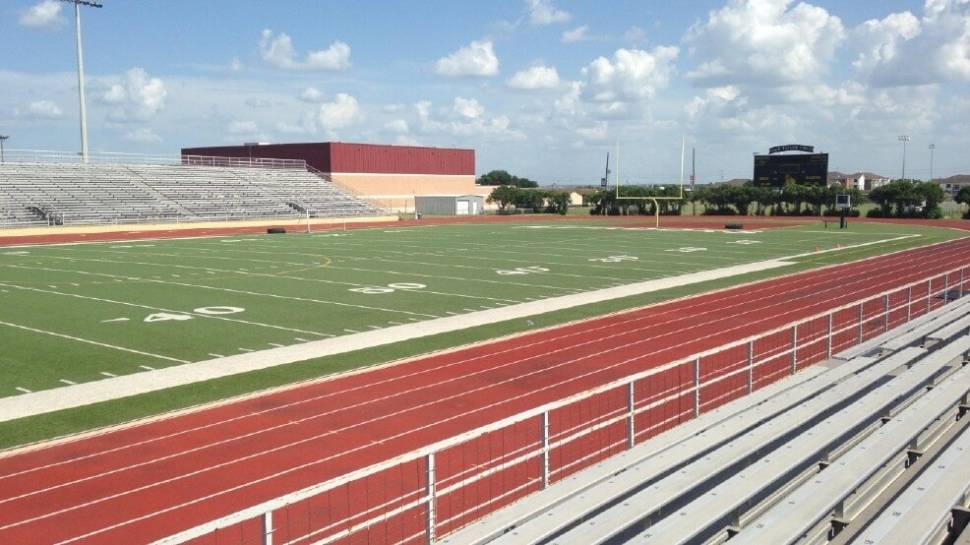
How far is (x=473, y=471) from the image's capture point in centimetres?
825

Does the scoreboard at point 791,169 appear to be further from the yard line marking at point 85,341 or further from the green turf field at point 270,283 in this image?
the yard line marking at point 85,341

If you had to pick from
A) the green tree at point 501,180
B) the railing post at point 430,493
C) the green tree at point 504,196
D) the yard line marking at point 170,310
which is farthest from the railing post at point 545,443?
the green tree at point 501,180

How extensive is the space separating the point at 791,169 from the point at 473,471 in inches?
3457

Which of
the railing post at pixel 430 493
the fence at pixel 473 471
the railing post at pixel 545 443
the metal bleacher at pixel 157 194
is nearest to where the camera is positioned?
the railing post at pixel 430 493

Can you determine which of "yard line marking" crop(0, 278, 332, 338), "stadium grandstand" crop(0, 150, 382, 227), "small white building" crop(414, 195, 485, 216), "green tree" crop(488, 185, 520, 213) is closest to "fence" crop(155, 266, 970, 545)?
"yard line marking" crop(0, 278, 332, 338)


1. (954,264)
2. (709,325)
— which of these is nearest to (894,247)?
(954,264)

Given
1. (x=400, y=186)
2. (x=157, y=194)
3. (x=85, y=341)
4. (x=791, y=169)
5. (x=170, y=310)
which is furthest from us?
(x=791, y=169)

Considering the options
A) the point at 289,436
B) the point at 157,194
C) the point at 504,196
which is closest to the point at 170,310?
the point at 289,436

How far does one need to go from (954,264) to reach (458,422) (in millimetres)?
26821

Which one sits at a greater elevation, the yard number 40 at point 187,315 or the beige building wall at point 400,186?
the beige building wall at point 400,186

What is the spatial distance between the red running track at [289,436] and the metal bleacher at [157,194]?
42.3 metres

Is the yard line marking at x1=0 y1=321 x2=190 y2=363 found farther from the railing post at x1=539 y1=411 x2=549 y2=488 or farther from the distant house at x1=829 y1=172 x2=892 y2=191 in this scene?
the distant house at x1=829 y1=172 x2=892 y2=191

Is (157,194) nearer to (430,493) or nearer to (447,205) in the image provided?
(447,205)

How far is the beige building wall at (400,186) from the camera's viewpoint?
264ft
